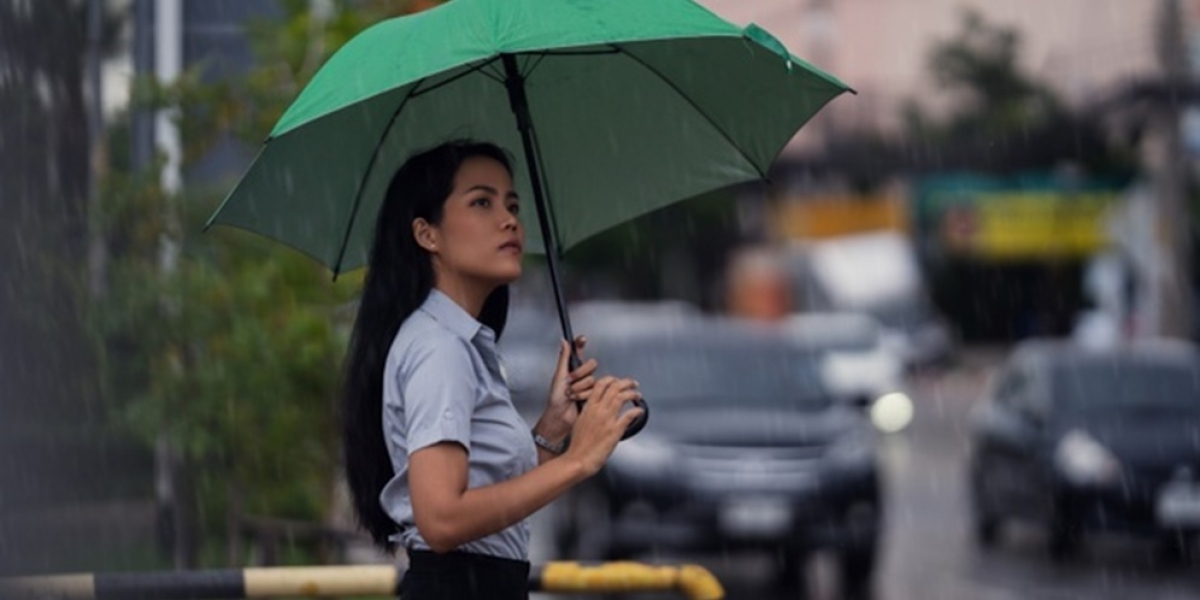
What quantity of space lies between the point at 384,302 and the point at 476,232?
Result: 0.19 meters

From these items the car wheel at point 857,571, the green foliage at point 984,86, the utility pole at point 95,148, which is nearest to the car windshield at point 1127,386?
the car wheel at point 857,571

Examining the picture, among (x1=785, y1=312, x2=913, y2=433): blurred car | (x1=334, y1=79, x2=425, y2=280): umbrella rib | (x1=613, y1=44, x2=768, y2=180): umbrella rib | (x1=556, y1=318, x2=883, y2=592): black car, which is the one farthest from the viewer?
(x1=785, y1=312, x2=913, y2=433): blurred car

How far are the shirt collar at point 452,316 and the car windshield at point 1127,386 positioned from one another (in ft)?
42.1

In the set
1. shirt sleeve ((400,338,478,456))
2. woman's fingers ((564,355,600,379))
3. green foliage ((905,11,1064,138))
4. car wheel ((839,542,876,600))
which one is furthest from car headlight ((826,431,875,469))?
green foliage ((905,11,1064,138))

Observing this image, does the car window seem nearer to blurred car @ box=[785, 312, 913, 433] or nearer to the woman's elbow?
the woman's elbow

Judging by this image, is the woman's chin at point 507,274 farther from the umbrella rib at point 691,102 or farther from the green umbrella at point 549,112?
the umbrella rib at point 691,102

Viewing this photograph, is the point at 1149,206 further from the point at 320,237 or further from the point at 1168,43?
the point at 320,237

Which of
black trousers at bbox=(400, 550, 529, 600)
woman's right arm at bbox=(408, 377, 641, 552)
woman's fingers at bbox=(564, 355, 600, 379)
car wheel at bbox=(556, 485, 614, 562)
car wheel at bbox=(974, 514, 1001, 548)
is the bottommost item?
car wheel at bbox=(974, 514, 1001, 548)

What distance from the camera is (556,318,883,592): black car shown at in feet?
43.5

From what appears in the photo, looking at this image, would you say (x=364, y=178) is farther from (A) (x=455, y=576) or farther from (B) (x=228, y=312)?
(B) (x=228, y=312)

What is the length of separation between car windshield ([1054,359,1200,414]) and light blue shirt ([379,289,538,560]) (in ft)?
42.1

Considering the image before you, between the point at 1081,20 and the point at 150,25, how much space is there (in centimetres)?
3657

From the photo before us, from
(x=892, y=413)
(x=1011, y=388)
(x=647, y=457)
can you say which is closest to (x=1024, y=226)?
(x=892, y=413)

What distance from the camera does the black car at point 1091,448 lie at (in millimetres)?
15156
